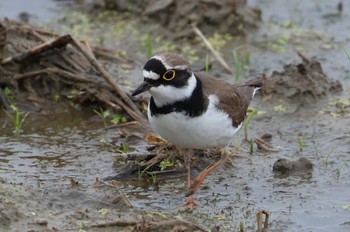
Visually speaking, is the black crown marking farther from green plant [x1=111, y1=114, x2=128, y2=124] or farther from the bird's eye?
green plant [x1=111, y1=114, x2=128, y2=124]

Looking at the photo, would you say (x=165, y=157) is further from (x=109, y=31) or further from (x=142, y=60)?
(x=109, y=31)

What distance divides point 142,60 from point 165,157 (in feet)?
11.3

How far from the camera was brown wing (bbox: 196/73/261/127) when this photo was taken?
767 cm

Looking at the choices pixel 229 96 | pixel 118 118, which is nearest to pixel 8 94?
pixel 118 118

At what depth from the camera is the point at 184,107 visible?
7.19 metres

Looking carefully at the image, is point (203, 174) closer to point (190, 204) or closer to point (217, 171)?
point (190, 204)

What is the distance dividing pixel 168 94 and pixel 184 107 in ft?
0.57

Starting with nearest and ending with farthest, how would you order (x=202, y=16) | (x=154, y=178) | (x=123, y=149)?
(x=154, y=178), (x=123, y=149), (x=202, y=16)

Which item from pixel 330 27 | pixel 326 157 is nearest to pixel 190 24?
pixel 330 27

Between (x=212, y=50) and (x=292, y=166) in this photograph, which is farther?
(x=212, y=50)

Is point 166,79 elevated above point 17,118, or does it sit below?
above

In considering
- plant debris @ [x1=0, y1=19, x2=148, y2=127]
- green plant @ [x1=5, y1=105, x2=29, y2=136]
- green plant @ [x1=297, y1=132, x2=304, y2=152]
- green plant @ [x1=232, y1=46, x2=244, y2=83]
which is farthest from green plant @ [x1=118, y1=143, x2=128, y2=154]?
green plant @ [x1=232, y1=46, x2=244, y2=83]

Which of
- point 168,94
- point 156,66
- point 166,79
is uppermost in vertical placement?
point 156,66

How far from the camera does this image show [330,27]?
41.3 ft
